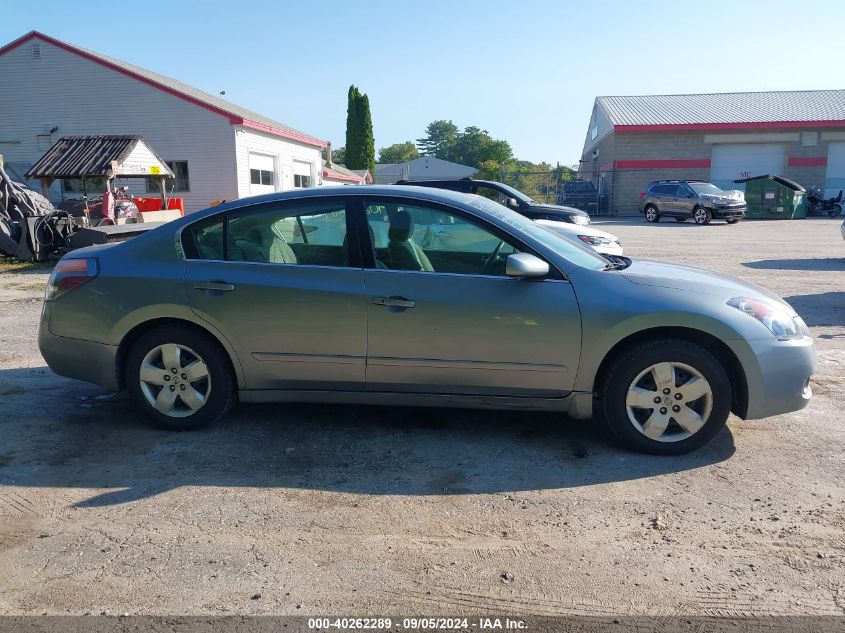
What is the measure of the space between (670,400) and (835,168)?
38182 mm

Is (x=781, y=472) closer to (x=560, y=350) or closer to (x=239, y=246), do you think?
(x=560, y=350)

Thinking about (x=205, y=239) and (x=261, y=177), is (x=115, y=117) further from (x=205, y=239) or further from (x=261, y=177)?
(x=205, y=239)

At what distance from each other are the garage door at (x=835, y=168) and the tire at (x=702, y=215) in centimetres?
1306

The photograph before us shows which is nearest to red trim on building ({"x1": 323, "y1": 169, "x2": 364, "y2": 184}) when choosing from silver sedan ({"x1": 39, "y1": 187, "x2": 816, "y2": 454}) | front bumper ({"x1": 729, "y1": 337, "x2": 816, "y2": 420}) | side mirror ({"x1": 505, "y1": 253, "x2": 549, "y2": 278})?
silver sedan ({"x1": 39, "y1": 187, "x2": 816, "y2": 454})

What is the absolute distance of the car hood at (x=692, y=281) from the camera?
410 centimetres

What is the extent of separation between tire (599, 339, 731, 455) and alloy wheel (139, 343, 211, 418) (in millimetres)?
2601

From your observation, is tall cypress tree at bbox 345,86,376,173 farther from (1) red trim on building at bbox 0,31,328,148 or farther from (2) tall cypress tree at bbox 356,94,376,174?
(1) red trim on building at bbox 0,31,328,148

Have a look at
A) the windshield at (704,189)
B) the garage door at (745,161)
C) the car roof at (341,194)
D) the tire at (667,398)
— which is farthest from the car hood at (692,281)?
the garage door at (745,161)

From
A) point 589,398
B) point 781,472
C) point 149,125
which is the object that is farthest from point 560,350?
point 149,125

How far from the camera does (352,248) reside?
429 centimetres

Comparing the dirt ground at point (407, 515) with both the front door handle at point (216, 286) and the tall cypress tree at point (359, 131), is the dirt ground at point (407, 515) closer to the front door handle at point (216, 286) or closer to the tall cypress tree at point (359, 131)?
the front door handle at point (216, 286)

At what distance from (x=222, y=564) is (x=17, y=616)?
784 mm

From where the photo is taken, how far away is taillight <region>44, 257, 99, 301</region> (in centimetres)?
450

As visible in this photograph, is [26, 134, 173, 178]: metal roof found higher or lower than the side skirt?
higher
